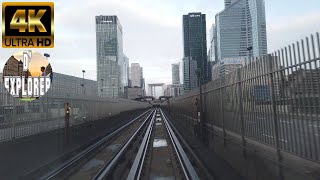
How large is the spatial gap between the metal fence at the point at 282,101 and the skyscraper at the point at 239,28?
6757cm

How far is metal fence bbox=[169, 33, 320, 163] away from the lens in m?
6.88

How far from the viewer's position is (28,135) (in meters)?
15.2

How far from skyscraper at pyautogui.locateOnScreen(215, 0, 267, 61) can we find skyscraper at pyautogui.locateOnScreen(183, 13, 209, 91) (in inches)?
177

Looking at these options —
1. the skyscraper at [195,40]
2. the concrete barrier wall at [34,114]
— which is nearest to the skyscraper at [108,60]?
the skyscraper at [195,40]

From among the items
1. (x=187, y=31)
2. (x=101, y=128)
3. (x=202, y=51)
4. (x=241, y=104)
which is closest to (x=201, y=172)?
(x=241, y=104)

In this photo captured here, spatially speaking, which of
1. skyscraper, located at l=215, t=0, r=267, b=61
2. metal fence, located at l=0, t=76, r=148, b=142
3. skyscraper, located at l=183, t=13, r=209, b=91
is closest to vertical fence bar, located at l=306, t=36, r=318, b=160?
metal fence, located at l=0, t=76, r=148, b=142

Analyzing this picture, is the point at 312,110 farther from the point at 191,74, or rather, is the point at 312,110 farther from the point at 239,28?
the point at 239,28

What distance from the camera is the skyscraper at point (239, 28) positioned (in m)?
82.9

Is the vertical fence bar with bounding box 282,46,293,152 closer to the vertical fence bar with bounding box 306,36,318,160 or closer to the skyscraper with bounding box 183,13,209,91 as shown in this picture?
the vertical fence bar with bounding box 306,36,318,160

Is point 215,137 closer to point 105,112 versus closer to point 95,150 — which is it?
point 95,150

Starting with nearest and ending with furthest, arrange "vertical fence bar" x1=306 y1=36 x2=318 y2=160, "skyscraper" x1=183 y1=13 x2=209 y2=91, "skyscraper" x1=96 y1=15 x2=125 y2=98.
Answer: "vertical fence bar" x1=306 y1=36 x2=318 y2=160
"skyscraper" x1=183 y1=13 x2=209 y2=91
"skyscraper" x1=96 y1=15 x2=125 y2=98

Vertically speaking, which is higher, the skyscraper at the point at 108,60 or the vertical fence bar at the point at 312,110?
the skyscraper at the point at 108,60

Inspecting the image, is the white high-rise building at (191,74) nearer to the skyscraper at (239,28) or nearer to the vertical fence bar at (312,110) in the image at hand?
the skyscraper at (239,28)

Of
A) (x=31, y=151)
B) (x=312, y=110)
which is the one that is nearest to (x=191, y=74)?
(x=31, y=151)
